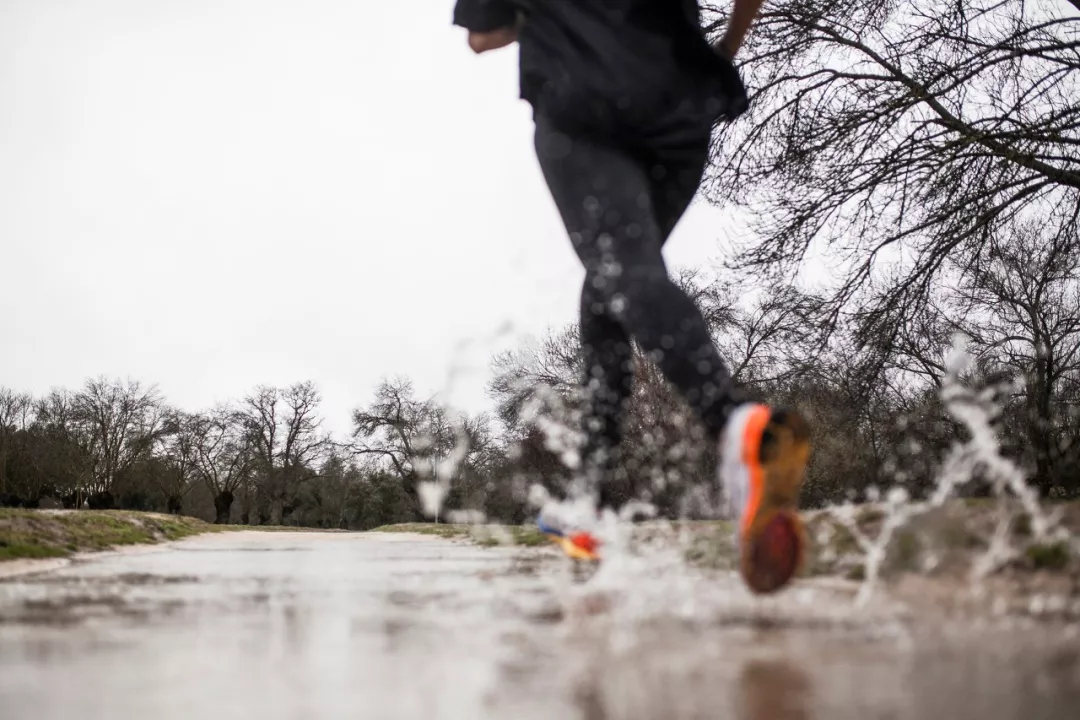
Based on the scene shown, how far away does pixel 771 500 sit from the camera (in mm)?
1269

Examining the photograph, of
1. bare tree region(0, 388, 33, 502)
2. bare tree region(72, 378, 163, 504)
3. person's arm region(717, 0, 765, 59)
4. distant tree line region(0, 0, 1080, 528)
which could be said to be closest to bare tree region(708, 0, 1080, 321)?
distant tree line region(0, 0, 1080, 528)

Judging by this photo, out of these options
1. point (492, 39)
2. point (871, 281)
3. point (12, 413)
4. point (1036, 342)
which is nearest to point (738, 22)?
point (492, 39)

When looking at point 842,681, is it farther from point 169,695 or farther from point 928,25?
point 928,25

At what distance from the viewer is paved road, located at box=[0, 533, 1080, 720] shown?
2.32ft

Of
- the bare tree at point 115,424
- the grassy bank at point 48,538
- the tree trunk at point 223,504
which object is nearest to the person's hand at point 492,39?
the grassy bank at point 48,538

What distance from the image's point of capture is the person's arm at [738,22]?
1.96 metres

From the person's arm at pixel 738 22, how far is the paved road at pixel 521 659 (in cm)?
133

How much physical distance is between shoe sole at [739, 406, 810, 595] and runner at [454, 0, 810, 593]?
0.35 ft

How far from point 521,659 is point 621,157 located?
4.11 feet

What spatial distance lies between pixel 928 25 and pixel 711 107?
20.0ft

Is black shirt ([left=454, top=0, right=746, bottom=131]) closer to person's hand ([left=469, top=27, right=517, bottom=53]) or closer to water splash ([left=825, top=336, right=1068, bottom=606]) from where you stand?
person's hand ([left=469, top=27, right=517, bottom=53])

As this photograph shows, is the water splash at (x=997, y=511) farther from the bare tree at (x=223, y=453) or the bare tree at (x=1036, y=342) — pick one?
the bare tree at (x=223, y=453)

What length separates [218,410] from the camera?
Answer: 144 ft

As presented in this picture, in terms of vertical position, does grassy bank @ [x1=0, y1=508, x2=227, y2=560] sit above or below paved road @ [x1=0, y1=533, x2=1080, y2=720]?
below
